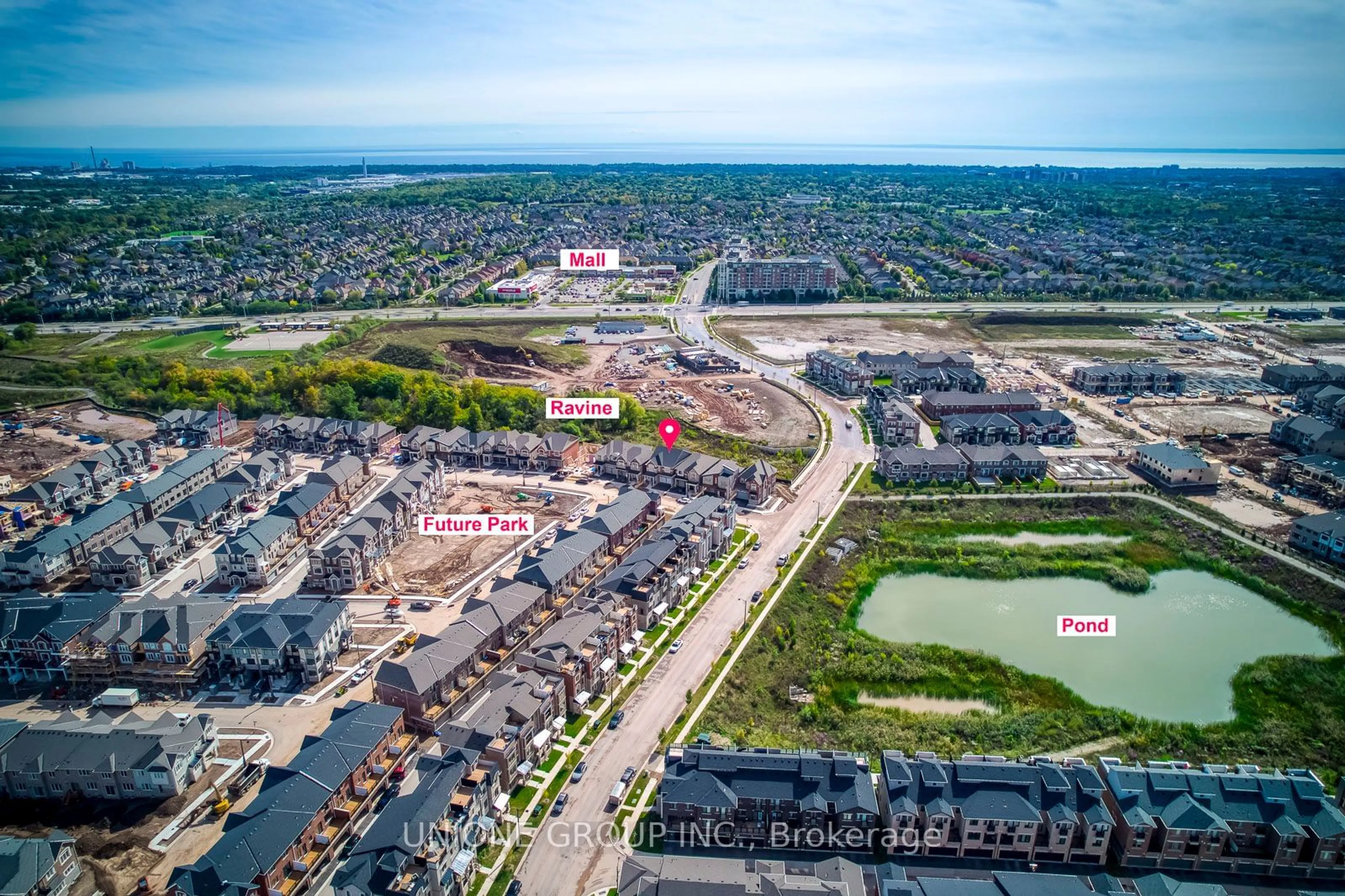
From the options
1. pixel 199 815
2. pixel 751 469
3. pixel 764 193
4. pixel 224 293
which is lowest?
pixel 199 815

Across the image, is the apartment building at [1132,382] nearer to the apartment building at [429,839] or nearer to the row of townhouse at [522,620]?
the row of townhouse at [522,620]

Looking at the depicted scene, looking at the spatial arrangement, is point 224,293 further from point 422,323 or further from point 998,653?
point 998,653

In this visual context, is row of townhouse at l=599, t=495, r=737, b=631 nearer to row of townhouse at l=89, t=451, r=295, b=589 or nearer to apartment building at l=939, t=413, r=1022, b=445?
apartment building at l=939, t=413, r=1022, b=445

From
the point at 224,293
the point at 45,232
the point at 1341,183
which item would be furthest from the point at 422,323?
the point at 1341,183

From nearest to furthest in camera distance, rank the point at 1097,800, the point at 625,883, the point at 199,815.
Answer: the point at 625,883, the point at 1097,800, the point at 199,815

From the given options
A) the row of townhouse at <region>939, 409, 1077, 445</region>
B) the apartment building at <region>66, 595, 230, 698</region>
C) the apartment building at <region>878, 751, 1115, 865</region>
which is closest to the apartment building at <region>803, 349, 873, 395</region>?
the row of townhouse at <region>939, 409, 1077, 445</region>

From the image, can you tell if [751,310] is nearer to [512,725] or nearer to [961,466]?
[961,466]

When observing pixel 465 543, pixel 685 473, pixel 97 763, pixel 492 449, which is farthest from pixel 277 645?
pixel 685 473
